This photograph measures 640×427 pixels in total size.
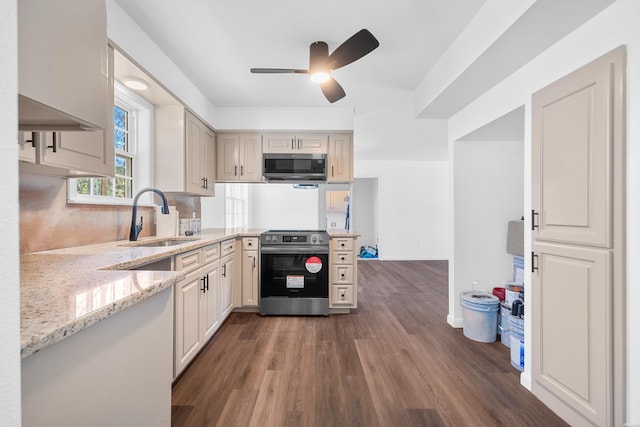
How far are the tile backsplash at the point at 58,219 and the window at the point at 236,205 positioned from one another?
6.18 ft

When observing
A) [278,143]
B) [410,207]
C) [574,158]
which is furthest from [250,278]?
[410,207]

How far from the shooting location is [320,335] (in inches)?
108

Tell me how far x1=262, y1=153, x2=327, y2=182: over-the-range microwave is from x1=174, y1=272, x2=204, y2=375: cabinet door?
1.65 meters

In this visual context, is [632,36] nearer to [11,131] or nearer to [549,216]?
[549,216]

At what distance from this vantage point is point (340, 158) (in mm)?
3703

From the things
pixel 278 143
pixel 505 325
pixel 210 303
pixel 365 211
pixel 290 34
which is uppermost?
pixel 290 34

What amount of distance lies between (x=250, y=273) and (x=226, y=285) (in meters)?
0.33

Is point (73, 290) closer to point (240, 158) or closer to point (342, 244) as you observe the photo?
point (342, 244)

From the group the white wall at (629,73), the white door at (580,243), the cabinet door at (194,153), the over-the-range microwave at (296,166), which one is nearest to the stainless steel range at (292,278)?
the over-the-range microwave at (296,166)

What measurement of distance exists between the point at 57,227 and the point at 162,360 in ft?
4.28

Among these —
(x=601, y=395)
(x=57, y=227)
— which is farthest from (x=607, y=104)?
(x=57, y=227)

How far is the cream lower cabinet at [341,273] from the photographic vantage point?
10.8 feet

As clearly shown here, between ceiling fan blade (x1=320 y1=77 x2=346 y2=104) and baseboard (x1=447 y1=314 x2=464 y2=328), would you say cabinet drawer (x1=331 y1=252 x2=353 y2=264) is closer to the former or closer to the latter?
baseboard (x1=447 y1=314 x2=464 y2=328)

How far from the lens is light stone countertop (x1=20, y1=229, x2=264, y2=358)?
0.64m
